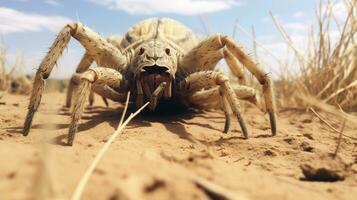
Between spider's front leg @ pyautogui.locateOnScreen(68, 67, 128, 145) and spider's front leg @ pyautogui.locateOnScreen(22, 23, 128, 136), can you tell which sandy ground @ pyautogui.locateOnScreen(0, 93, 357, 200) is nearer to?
spider's front leg @ pyautogui.locateOnScreen(68, 67, 128, 145)

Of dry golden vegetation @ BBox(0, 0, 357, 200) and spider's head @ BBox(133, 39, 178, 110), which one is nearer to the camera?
dry golden vegetation @ BBox(0, 0, 357, 200)

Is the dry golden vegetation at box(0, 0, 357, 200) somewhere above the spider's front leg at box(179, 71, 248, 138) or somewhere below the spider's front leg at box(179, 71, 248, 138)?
below

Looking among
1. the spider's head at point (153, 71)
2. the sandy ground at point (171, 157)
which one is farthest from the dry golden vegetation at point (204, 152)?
the spider's head at point (153, 71)

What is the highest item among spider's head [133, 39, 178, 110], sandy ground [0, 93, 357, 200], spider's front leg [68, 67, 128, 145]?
spider's head [133, 39, 178, 110]

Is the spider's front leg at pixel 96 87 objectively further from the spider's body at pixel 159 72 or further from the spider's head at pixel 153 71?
the spider's head at pixel 153 71

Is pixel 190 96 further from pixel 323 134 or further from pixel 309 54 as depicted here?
pixel 309 54

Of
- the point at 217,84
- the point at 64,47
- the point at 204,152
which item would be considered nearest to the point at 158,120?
the point at 217,84

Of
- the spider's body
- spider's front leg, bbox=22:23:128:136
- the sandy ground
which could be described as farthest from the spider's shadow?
spider's front leg, bbox=22:23:128:136
